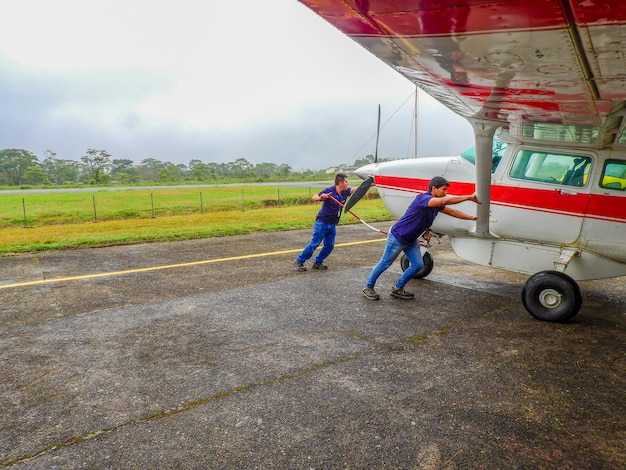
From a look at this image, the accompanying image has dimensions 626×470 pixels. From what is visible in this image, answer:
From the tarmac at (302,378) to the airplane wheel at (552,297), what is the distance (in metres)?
0.15

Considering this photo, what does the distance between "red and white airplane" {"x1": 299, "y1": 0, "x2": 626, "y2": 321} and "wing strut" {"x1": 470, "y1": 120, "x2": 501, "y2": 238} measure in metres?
0.01

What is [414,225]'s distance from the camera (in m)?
5.60

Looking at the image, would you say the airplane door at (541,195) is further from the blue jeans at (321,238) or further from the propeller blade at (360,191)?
the blue jeans at (321,238)

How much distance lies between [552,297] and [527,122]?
2177mm

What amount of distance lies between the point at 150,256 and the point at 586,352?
7.76 m

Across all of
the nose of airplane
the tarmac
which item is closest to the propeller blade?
the nose of airplane

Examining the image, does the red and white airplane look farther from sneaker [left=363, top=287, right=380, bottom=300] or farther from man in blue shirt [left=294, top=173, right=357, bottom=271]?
sneaker [left=363, top=287, right=380, bottom=300]

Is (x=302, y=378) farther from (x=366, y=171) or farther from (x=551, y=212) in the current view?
(x=366, y=171)

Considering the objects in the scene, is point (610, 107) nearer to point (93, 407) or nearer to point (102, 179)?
point (93, 407)

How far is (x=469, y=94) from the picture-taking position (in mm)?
3379

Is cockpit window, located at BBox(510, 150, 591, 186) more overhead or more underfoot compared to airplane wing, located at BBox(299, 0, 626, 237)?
more underfoot

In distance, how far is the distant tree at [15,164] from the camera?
73.2 metres

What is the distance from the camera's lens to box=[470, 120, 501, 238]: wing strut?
4.64 metres

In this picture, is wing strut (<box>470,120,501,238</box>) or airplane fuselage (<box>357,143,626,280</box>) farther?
airplane fuselage (<box>357,143,626,280</box>)
